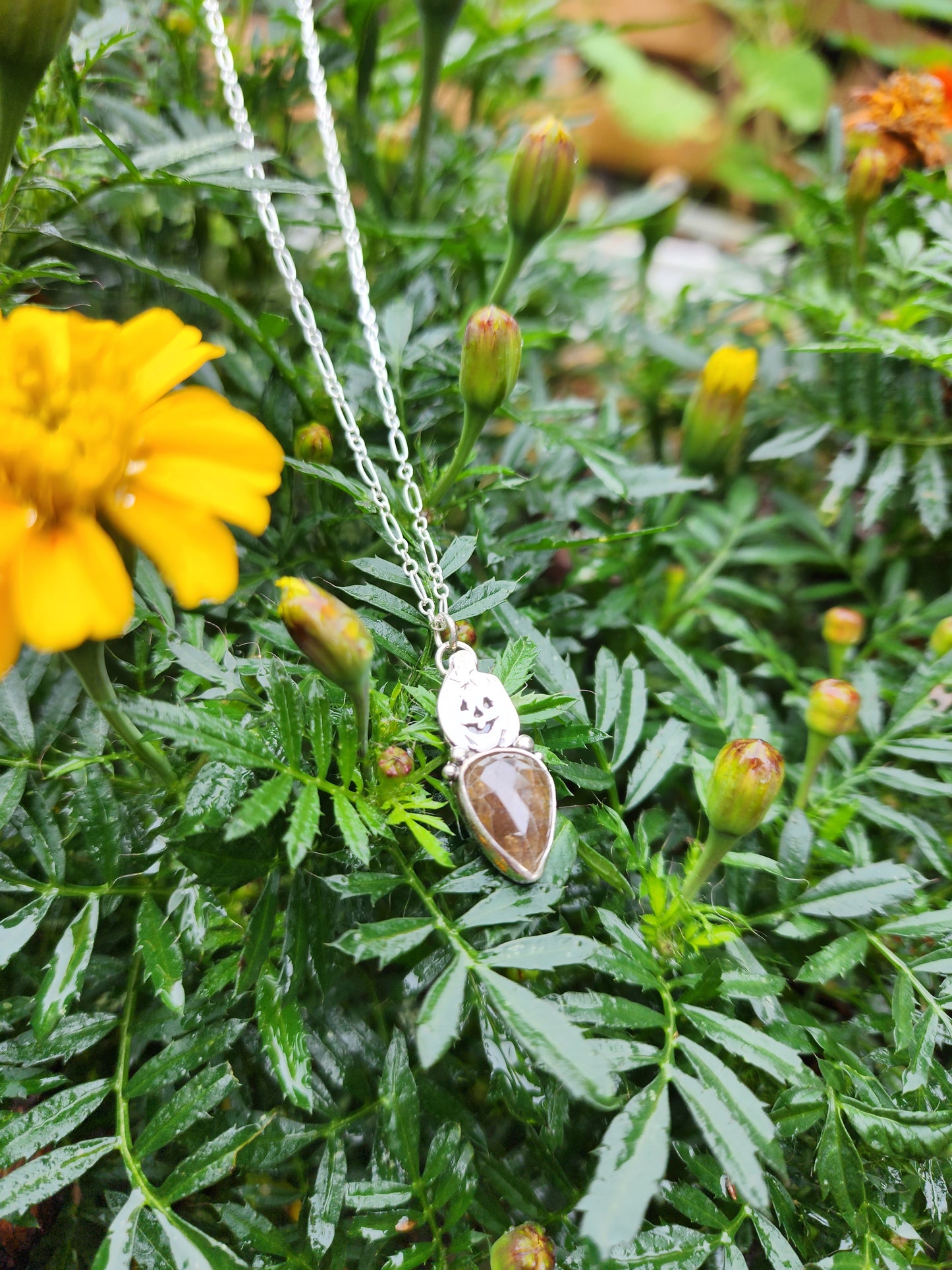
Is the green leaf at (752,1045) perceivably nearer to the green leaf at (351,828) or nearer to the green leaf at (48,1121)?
the green leaf at (351,828)

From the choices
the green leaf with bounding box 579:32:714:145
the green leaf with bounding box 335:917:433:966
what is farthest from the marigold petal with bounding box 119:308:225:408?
the green leaf with bounding box 579:32:714:145

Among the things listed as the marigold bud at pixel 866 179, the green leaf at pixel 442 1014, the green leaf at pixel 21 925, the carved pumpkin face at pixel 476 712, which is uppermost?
the marigold bud at pixel 866 179

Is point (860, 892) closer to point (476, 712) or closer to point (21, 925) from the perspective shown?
point (476, 712)

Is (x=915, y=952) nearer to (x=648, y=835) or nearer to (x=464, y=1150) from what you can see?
(x=648, y=835)

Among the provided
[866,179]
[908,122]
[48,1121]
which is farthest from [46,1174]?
[908,122]

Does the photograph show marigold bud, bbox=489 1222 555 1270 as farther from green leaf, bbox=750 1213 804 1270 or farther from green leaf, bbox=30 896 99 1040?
green leaf, bbox=30 896 99 1040

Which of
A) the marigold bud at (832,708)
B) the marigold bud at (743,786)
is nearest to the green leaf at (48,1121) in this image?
the marigold bud at (743,786)

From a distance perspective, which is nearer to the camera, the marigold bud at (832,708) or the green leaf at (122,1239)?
the green leaf at (122,1239)

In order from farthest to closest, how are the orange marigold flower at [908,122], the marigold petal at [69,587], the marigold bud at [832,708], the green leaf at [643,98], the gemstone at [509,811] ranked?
the green leaf at [643,98] → the orange marigold flower at [908,122] → the marigold bud at [832,708] → the gemstone at [509,811] → the marigold petal at [69,587]
